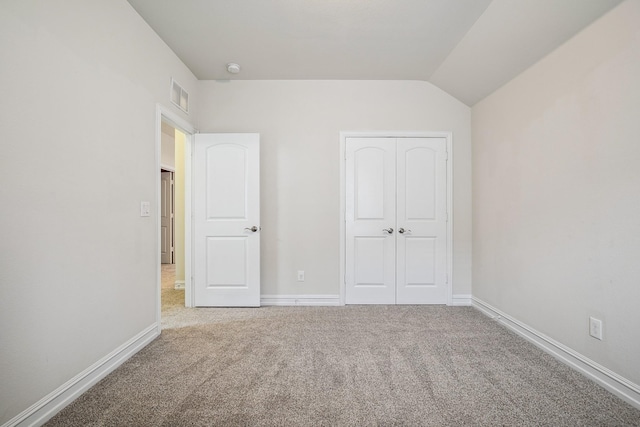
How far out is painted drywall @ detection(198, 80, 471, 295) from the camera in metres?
3.17

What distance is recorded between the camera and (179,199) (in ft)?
12.2

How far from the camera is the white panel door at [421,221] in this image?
3.18m

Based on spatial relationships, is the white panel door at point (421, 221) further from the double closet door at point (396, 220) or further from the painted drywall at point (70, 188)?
the painted drywall at point (70, 188)

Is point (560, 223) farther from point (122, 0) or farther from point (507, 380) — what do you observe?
point (122, 0)

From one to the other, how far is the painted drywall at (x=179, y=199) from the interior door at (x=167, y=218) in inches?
111

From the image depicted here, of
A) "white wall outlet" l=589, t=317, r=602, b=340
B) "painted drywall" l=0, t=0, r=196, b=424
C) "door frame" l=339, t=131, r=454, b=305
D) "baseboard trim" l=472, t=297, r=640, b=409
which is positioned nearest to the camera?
"painted drywall" l=0, t=0, r=196, b=424

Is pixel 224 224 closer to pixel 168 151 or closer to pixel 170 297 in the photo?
pixel 170 297

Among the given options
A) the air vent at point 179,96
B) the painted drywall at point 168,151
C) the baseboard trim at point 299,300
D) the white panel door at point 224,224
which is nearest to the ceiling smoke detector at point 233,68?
the air vent at point 179,96

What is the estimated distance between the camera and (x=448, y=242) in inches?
125

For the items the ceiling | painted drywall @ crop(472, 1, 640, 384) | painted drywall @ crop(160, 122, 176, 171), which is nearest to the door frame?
painted drywall @ crop(472, 1, 640, 384)

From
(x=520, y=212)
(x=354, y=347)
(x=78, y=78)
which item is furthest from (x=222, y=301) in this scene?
(x=520, y=212)

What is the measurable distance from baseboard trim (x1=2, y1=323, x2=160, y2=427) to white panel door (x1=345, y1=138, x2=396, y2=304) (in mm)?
2105

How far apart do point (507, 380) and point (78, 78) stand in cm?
328

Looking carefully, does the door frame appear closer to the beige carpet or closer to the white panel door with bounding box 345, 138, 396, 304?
the white panel door with bounding box 345, 138, 396, 304
